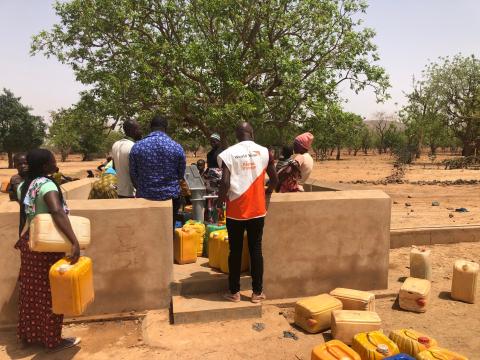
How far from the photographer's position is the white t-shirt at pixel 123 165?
477cm

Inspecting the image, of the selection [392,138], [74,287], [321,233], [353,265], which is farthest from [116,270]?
[392,138]

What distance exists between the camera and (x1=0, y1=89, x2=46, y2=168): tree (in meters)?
38.6

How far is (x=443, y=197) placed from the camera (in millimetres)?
13578

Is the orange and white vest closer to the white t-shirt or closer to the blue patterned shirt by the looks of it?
the blue patterned shirt

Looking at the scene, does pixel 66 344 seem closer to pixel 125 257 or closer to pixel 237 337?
pixel 125 257

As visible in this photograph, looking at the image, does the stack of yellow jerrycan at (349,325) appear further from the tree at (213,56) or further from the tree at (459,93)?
the tree at (459,93)

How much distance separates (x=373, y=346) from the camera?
3.28 m

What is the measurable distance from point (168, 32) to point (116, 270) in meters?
11.5

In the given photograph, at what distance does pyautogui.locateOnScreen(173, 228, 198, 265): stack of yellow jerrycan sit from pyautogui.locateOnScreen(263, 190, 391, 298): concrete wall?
2.90 feet

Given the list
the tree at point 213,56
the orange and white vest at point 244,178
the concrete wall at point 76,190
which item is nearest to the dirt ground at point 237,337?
the orange and white vest at point 244,178

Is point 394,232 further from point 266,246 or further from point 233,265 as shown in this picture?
point 233,265

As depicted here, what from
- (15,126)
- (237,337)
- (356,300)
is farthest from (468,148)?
(15,126)

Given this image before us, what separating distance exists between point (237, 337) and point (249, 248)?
81 cm

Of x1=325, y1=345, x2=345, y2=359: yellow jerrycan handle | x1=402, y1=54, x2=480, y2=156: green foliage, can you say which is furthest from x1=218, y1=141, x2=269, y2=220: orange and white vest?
x1=402, y1=54, x2=480, y2=156: green foliage
